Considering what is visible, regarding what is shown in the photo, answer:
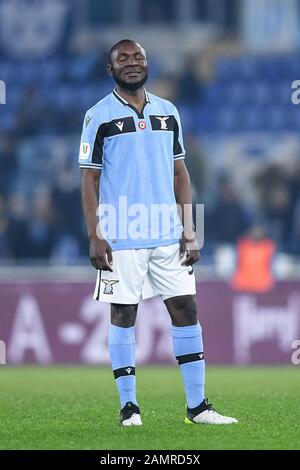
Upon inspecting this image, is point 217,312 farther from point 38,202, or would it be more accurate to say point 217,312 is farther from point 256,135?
point 256,135

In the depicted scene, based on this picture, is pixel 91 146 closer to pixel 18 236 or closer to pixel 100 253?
pixel 100 253

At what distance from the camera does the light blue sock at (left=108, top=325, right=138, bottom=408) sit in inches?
282

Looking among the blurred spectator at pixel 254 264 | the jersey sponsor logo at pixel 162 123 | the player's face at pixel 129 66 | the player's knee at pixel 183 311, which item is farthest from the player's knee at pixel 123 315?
the blurred spectator at pixel 254 264

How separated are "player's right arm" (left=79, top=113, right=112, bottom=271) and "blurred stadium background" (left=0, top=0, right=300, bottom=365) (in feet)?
24.6

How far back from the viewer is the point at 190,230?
7363 millimetres

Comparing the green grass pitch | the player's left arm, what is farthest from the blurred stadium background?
the player's left arm

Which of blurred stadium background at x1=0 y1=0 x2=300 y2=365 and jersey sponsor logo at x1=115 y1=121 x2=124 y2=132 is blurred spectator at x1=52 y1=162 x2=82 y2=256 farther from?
Result: jersey sponsor logo at x1=115 y1=121 x2=124 y2=132

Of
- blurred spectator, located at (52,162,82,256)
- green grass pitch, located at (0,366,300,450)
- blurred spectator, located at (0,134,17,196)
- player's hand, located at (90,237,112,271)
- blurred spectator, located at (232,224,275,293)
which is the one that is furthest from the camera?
blurred spectator, located at (0,134,17,196)

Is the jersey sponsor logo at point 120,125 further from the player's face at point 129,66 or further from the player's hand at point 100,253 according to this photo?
the player's hand at point 100,253

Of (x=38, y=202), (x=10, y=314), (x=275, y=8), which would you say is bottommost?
(x=10, y=314)

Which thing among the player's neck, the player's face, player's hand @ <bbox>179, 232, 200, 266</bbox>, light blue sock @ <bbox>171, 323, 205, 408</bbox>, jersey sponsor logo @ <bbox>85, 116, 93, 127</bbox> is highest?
the player's face

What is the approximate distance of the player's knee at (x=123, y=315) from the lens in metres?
7.15

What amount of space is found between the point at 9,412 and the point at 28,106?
12799 mm
